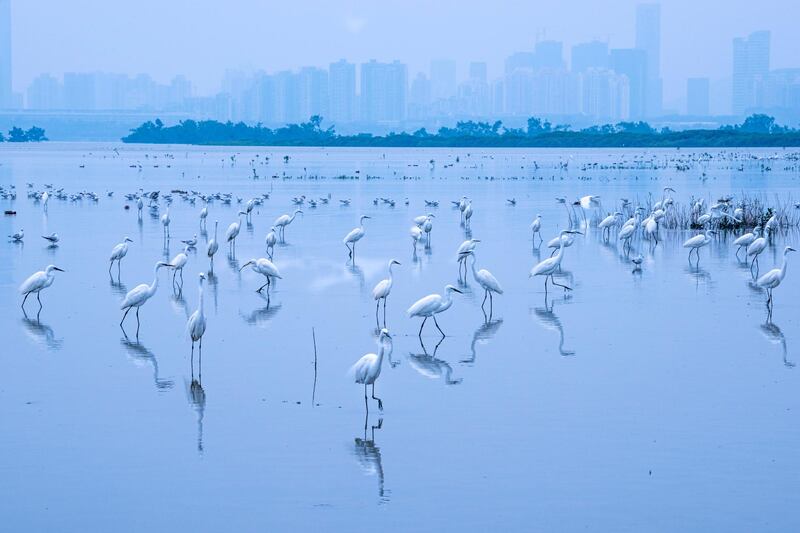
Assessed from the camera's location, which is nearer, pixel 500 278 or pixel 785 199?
pixel 500 278

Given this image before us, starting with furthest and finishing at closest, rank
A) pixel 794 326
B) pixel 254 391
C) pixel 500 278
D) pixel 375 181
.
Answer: pixel 375 181
pixel 500 278
pixel 794 326
pixel 254 391

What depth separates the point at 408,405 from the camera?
10.1 m

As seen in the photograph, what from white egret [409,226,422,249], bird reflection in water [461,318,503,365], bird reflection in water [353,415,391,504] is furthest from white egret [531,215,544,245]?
bird reflection in water [353,415,391,504]

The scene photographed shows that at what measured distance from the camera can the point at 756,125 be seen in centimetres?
14400

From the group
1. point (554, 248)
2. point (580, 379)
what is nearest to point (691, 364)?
point (580, 379)

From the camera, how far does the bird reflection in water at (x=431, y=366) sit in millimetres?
11109

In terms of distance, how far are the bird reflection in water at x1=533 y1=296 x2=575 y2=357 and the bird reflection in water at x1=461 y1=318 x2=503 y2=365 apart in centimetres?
51

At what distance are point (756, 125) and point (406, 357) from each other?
13975 centimetres

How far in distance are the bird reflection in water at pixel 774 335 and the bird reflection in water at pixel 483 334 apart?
2911 millimetres

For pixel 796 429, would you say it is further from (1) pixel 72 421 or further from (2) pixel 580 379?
(1) pixel 72 421

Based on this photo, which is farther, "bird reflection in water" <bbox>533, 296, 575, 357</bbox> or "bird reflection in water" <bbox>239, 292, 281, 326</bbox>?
"bird reflection in water" <bbox>239, 292, 281, 326</bbox>

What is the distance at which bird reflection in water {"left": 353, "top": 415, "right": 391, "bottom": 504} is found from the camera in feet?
25.9

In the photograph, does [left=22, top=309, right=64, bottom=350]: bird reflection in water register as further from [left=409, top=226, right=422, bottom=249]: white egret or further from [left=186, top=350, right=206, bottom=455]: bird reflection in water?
[left=409, top=226, right=422, bottom=249]: white egret

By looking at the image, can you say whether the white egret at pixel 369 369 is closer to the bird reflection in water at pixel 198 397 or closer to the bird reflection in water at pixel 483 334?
the bird reflection in water at pixel 198 397
